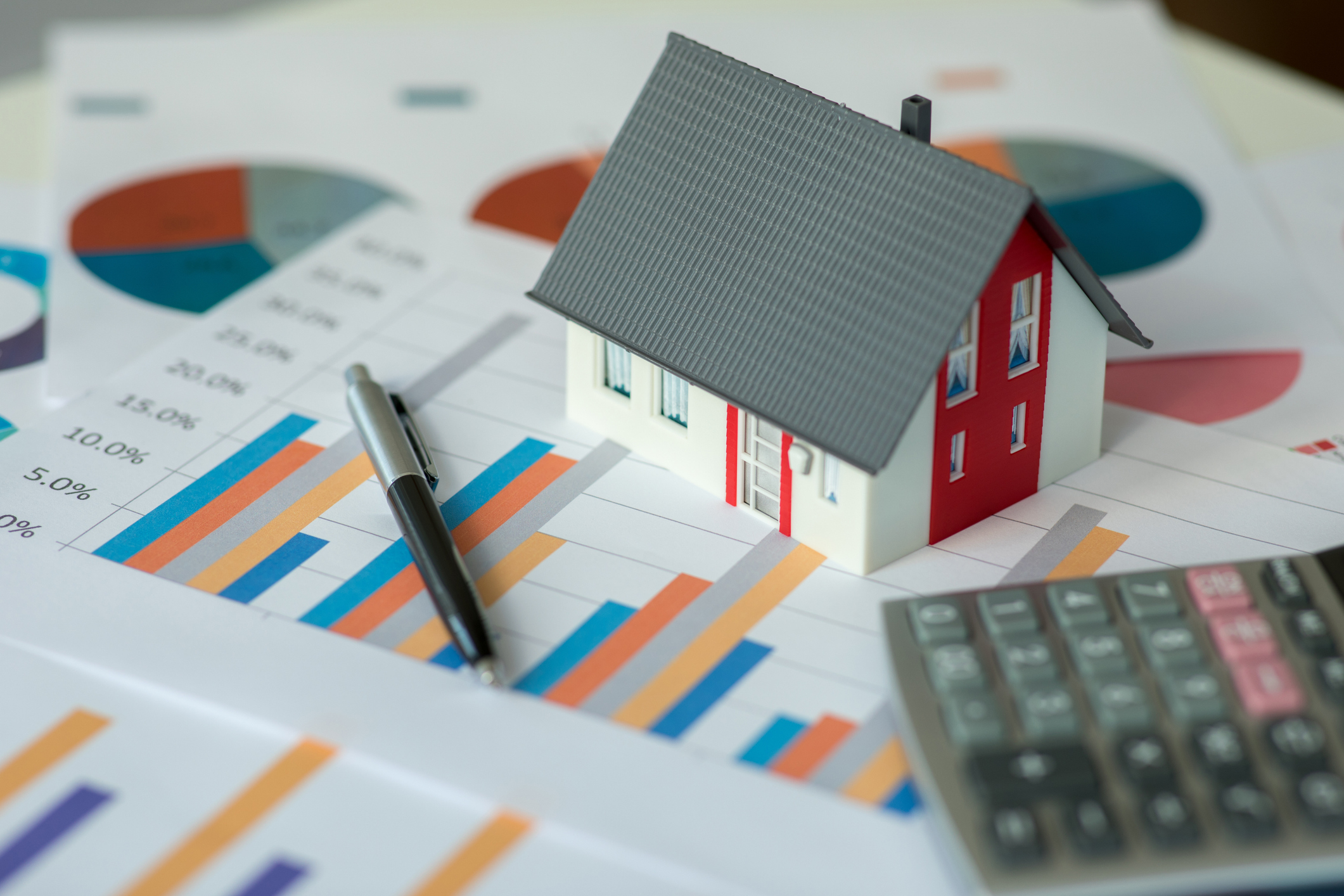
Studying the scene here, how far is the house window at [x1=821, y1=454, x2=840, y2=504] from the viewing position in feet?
2.89

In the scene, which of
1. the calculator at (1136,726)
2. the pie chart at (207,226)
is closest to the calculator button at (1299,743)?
the calculator at (1136,726)

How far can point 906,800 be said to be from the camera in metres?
0.74

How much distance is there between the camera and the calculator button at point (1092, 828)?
66cm

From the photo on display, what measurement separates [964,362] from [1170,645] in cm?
22

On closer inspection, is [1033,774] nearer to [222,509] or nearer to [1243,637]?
[1243,637]

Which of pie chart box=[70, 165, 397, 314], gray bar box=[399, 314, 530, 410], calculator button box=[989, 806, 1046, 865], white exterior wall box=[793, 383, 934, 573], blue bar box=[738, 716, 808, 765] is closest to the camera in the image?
calculator button box=[989, 806, 1046, 865]

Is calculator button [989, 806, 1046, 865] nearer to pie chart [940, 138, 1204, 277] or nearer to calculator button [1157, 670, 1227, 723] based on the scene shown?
calculator button [1157, 670, 1227, 723]

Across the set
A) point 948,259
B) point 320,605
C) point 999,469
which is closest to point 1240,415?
point 999,469

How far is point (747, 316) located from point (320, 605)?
1.07 ft

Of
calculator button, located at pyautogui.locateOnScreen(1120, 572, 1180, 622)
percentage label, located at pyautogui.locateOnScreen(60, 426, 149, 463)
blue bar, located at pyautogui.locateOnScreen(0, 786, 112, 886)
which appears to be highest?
calculator button, located at pyautogui.locateOnScreen(1120, 572, 1180, 622)

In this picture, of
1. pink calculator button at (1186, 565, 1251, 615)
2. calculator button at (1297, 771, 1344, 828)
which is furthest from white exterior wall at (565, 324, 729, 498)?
calculator button at (1297, 771, 1344, 828)

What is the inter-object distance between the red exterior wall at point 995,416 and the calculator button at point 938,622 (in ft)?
0.39

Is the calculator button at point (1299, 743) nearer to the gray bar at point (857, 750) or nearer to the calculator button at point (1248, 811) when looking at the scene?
the calculator button at point (1248, 811)

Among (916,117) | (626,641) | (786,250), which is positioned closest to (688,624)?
(626,641)
